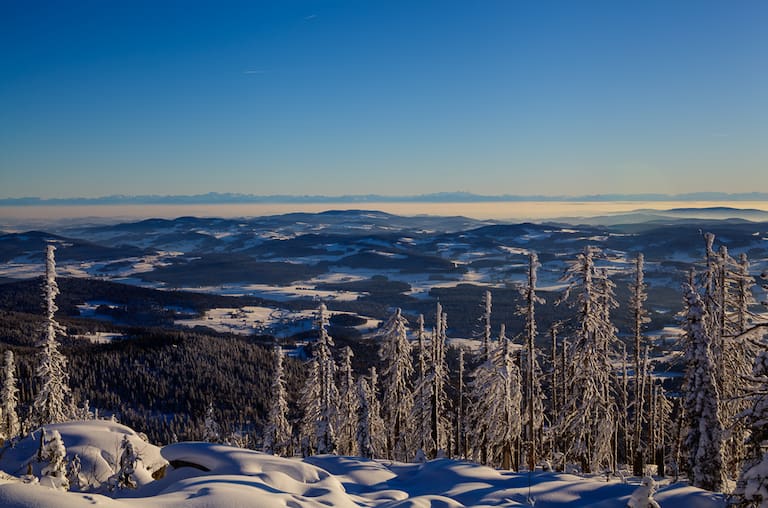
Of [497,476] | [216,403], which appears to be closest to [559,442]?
[497,476]

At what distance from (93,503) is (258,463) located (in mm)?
7407

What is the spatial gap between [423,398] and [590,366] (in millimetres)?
12998

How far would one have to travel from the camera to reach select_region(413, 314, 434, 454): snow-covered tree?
34531 millimetres

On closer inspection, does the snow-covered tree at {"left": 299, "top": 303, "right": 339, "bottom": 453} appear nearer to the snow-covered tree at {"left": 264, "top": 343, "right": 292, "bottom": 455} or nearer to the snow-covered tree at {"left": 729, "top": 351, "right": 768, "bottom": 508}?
the snow-covered tree at {"left": 264, "top": 343, "right": 292, "bottom": 455}

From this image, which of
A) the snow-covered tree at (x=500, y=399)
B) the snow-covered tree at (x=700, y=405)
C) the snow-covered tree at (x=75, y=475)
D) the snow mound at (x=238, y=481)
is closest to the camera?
the snow mound at (x=238, y=481)

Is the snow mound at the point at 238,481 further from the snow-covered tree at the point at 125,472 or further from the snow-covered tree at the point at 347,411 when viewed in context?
the snow-covered tree at the point at 347,411

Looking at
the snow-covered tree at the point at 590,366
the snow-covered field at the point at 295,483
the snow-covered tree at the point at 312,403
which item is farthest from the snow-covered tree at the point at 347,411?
the snow-covered field at the point at 295,483

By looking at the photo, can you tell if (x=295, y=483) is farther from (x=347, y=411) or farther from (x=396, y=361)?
(x=347, y=411)

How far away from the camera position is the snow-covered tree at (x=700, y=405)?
20797 millimetres

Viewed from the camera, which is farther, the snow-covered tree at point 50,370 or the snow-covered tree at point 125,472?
the snow-covered tree at point 50,370

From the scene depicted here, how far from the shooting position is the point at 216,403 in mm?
135250

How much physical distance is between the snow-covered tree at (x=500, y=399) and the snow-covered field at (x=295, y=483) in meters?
9.14

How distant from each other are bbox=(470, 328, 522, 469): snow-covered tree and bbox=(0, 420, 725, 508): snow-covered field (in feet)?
30.0

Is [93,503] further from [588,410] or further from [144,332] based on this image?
[144,332]
